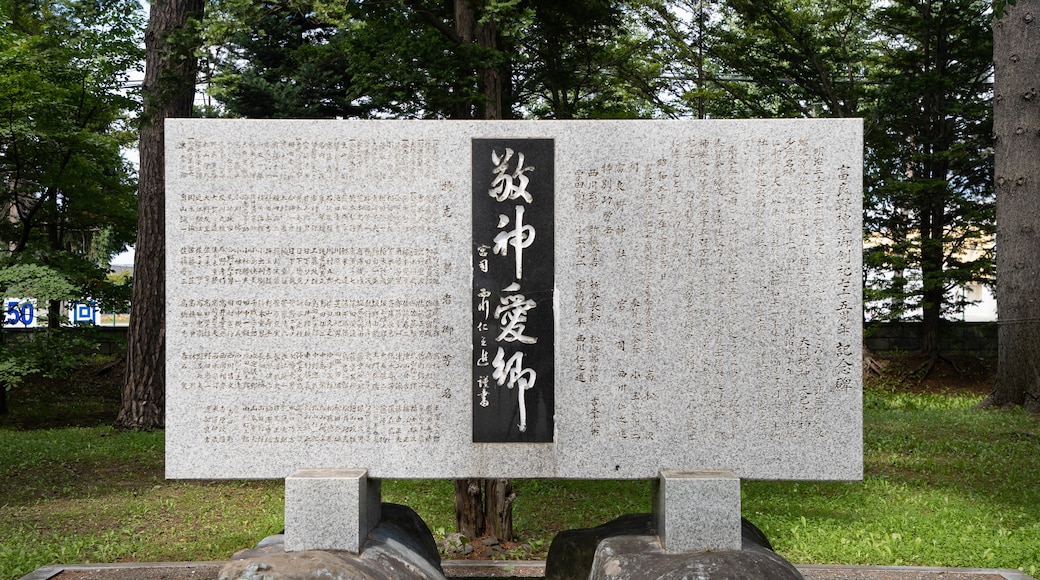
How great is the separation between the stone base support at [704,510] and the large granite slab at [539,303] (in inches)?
5.8

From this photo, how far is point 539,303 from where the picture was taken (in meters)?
4.24

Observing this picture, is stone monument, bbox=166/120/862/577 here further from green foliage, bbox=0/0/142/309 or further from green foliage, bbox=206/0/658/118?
green foliage, bbox=0/0/142/309

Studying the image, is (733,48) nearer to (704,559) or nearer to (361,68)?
(361,68)

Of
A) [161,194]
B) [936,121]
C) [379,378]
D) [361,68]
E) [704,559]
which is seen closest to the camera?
[704,559]

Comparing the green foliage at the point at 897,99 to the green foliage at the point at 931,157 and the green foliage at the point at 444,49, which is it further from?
the green foliage at the point at 444,49

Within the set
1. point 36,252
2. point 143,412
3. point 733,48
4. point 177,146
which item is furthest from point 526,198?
point 733,48

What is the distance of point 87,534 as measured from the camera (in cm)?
628

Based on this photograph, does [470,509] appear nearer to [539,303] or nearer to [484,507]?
[484,507]

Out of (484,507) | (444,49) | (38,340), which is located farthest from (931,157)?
(38,340)

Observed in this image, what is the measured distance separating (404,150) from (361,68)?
4.42 m

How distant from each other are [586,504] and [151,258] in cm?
669

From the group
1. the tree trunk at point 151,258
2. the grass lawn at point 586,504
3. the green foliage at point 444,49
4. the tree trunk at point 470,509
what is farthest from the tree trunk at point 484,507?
the tree trunk at point 151,258

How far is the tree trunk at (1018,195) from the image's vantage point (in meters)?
11.1

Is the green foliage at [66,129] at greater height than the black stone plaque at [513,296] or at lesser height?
greater
